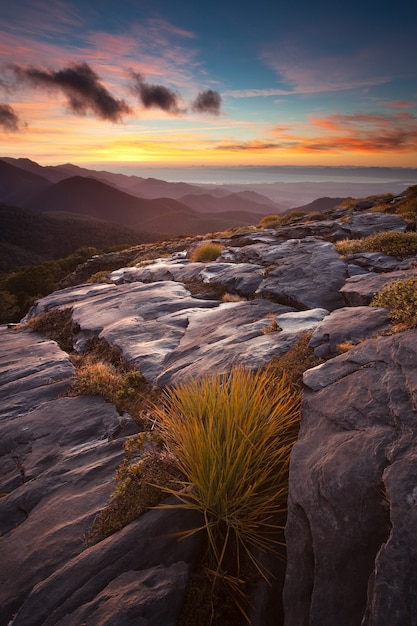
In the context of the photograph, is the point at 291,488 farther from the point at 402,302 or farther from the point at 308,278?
the point at 308,278

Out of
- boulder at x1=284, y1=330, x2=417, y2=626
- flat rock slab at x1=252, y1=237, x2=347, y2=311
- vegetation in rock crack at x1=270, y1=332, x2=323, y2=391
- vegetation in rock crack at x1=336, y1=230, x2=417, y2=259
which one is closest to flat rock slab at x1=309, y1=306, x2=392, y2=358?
vegetation in rock crack at x1=270, y1=332, x2=323, y2=391

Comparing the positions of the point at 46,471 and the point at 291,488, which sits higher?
the point at 291,488

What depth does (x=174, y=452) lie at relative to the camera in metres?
3.99

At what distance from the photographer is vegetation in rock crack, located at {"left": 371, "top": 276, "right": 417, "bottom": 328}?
14.6ft

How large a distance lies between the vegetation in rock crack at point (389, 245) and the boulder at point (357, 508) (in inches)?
309

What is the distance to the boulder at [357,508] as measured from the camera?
7.33 feet

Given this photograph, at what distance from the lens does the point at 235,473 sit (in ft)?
11.3

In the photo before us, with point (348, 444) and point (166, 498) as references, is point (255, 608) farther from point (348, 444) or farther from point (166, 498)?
point (348, 444)

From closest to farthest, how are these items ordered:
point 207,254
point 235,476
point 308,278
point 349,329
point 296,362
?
point 235,476
point 349,329
point 296,362
point 308,278
point 207,254

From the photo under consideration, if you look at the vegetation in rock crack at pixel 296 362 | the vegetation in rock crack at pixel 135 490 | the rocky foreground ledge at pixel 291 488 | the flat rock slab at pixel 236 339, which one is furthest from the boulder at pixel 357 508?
the flat rock slab at pixel 236 339

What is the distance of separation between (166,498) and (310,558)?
5.25 ft

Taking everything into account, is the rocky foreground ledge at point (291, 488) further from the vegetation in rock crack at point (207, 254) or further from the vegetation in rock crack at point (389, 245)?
the vegetation in rock crack at point (207, 254)

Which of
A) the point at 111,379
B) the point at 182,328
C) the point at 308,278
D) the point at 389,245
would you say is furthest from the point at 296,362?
the point at 389,245

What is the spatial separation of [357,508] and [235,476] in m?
1.13
